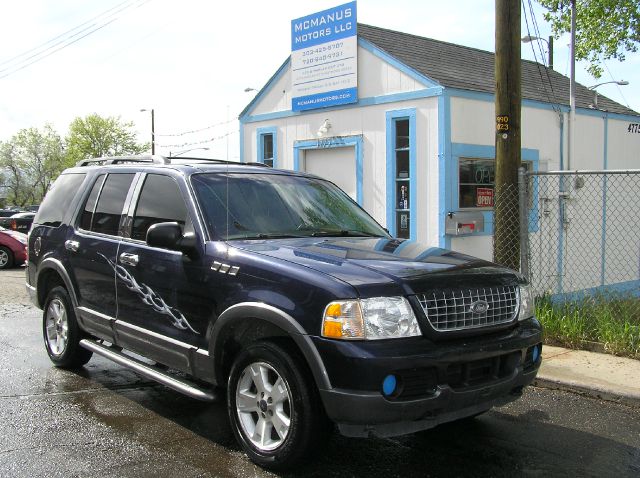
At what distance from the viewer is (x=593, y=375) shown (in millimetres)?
5652

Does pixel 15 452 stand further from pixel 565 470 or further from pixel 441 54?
pixel 441 54

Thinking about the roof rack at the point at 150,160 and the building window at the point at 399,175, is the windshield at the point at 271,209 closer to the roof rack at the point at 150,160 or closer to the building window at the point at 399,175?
the roof rack at the point at 150,160

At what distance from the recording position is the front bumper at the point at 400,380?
3.22 m

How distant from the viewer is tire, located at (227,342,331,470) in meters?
3.46

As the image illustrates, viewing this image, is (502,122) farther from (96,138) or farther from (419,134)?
(96,138)

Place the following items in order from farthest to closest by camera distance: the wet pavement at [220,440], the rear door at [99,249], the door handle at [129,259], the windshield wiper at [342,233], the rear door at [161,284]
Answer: the rear door at [99,249], the door handle at [129,259], the windshield wiper at [342,233], the rear door at [161,284], the wet pavement at [220,440]

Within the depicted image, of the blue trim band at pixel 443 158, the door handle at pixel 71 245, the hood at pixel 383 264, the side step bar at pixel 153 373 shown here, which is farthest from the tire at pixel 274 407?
the blue trim band at pixel 443 158

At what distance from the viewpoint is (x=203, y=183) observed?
4582 mm

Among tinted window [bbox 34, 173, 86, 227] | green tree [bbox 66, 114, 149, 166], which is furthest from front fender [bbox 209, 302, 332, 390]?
green tree [bbox 66, 114, 149, 166]

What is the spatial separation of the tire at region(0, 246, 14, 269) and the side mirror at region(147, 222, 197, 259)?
44.2 feet

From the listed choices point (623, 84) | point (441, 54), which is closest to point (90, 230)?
point (441, 54)

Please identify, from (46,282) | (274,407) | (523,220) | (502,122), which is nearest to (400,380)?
(274,407)

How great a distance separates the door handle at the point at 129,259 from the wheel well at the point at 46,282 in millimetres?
1425

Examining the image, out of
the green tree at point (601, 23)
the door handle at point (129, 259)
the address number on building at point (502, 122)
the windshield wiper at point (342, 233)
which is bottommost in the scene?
the door handle at point (129, 259)
